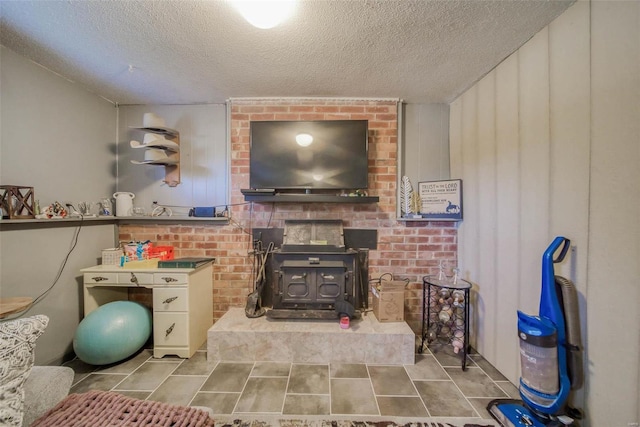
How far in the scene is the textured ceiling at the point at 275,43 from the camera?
1317 mm

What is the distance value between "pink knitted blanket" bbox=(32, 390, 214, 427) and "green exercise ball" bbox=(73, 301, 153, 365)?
1.02 m

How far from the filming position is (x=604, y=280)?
1141 mm

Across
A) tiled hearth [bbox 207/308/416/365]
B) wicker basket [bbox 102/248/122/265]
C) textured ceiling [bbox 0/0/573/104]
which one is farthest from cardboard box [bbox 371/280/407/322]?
wicker basket [bbox 102/248/122/265]

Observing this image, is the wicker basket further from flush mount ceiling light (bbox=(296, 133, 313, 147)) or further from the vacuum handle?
the vacuum handle

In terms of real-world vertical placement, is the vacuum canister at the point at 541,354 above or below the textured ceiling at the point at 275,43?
below

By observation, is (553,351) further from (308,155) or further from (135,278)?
A: (135,278)

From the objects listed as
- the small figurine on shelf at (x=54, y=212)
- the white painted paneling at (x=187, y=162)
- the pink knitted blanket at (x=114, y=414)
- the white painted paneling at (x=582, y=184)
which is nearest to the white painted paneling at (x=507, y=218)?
the white painted paneling at (x=582, y=184)

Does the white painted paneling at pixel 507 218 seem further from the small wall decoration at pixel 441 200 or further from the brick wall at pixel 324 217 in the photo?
the brick wall at pixel 324 217

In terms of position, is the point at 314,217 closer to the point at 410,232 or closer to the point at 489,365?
the point at 410,232

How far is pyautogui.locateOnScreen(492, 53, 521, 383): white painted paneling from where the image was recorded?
164 cm

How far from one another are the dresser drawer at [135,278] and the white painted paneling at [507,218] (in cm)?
283

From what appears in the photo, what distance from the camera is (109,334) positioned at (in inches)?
70.0

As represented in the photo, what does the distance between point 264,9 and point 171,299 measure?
7.12 feet

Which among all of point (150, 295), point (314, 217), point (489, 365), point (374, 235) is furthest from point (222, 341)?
point (489, 365)
